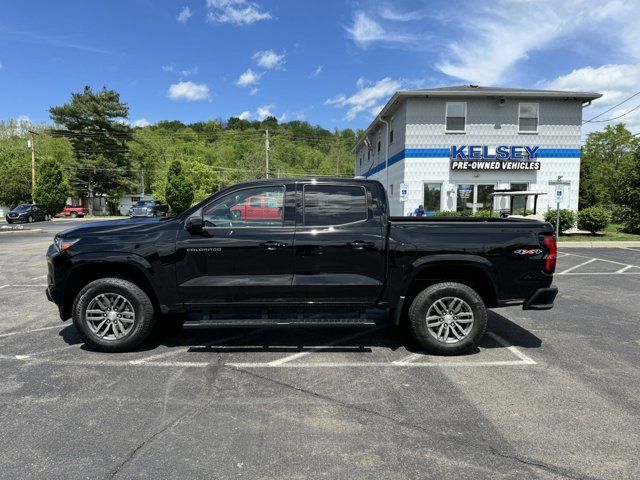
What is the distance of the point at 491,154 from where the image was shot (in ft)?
69.2

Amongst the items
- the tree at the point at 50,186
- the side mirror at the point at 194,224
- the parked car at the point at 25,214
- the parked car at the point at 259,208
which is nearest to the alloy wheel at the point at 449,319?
the parked car at the point at 259,208

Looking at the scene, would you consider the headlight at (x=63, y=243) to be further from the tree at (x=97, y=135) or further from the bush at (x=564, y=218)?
the tree at (x=97, y=135)

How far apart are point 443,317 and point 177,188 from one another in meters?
45.9

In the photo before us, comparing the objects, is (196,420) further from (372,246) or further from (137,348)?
(372,246)

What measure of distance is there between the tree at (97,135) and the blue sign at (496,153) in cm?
4843

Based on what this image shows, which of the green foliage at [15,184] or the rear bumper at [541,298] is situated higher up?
the green foliage at [15,184]

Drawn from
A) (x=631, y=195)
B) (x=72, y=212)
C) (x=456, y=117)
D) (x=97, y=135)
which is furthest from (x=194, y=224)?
(x=97, y=135)

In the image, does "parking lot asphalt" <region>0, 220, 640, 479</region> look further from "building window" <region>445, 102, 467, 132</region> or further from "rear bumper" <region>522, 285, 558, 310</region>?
"building window" <region>445, 102, 467, 132</region>

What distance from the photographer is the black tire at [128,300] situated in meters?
4.78

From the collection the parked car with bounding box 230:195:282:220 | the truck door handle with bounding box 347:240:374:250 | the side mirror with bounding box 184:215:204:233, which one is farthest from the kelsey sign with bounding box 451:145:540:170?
the side mirror with bounding box 184:215:204:233

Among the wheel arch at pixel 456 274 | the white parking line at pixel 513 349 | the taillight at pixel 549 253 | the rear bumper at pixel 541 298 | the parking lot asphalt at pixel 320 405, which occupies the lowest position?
the parking lot asphalt at pixel 320 405

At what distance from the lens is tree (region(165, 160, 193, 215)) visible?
47.0 meters

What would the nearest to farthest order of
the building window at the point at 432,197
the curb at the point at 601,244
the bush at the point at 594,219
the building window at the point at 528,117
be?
the curb at the point at 601,244, the bush at the point at 594,219, the building window at the point at 528,117, the building window at the point at 432,197

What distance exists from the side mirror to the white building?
1736 cm
